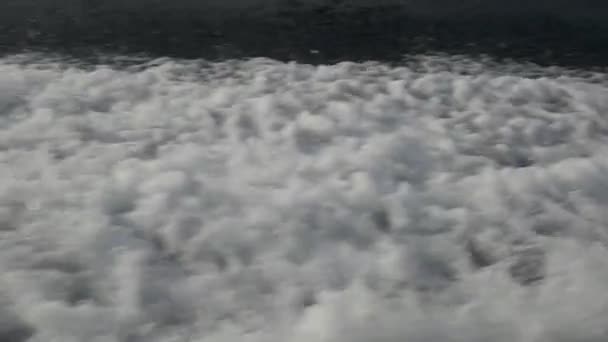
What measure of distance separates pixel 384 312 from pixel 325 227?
1.43 feet

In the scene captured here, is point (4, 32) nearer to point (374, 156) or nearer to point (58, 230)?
point (58, 230)

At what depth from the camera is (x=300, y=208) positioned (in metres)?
2.10

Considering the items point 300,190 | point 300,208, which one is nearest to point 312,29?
point 300,190

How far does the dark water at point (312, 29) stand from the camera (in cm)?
354

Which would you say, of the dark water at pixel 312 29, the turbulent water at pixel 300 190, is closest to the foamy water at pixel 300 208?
the turbulent water at pixel 300 190

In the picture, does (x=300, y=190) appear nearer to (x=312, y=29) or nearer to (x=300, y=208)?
(x=300, y=208)

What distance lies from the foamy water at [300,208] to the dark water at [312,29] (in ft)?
1.44

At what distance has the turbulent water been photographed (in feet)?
5.49

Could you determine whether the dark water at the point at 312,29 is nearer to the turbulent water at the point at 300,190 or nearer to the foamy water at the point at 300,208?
the turbulent water at the point at 300,190

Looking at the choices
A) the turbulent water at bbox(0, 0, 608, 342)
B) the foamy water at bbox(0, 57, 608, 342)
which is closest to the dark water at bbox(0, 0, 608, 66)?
the turbulent water at bbox(0, 0, 608, 342)

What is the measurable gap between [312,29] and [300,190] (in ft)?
6.51

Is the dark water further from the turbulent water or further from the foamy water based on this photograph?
the foamy water

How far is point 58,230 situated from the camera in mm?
1948

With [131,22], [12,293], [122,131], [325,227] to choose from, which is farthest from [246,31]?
[12,293]
